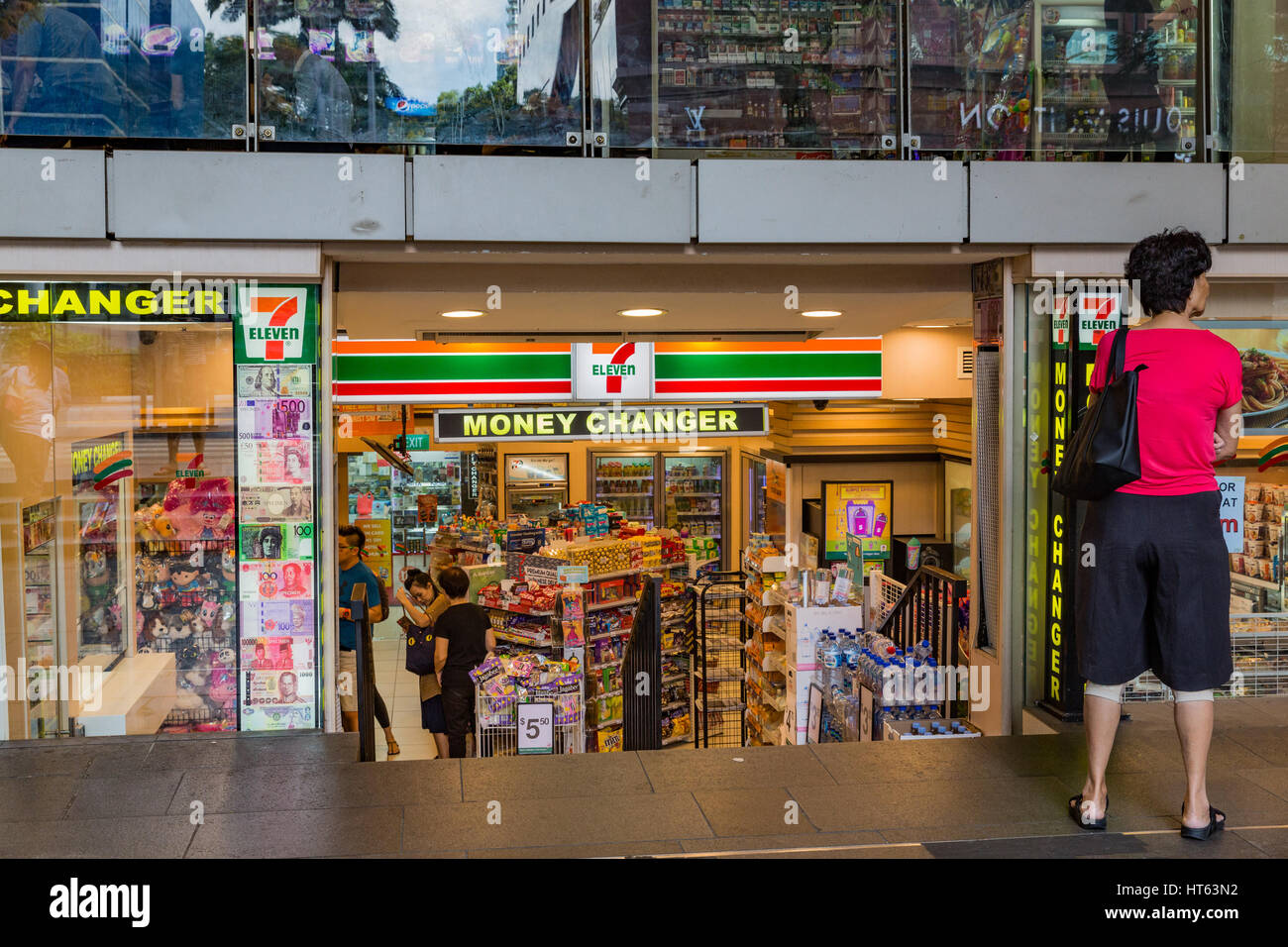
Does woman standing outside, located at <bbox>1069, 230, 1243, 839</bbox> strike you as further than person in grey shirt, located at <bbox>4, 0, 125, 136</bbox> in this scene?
No

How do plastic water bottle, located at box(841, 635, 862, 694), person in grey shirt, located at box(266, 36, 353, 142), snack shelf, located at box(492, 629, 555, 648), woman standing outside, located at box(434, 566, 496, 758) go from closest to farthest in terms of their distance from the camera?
person in grey shirt, located at box(266, 36, 353, 142)
plastic water bottle, located at box(841, 635, 862, 694)
woman standing outside, located at box(434, 566, 496, 758)
snack shelf, located at box(492, 629, 555, 648)

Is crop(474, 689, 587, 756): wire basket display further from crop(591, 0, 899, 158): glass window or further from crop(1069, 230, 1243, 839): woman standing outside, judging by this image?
crop(1069, 230, 1243, 839): woman standing outside

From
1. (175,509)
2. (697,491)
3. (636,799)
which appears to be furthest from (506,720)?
(697,491)

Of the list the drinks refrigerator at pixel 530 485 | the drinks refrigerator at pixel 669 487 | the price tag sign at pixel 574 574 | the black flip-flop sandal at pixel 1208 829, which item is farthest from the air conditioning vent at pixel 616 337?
the drinks refrigerator at pixel 669 487

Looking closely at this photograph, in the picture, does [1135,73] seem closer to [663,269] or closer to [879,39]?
[879,39]

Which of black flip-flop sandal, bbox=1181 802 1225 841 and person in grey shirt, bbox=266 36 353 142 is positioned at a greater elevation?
person in grey shirt, bbox=266 36 353 142

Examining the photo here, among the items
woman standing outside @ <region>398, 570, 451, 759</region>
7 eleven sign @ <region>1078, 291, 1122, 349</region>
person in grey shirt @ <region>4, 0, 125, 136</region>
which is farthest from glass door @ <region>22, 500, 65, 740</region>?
7 eleven sign @ <region>1078, 291, 1122, 349</region>

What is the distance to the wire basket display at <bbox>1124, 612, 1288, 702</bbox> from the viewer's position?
5.57 metres

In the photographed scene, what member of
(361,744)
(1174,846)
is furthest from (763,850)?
(361,744)

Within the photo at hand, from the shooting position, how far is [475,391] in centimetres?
960

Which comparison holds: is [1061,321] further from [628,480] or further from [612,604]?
[628,480]

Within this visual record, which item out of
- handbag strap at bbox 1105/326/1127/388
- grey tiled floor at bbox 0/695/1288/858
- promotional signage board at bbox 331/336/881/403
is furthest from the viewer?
promotional signage board at bbox 331/336/881/403

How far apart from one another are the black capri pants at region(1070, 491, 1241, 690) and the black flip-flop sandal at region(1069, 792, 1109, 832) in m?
0.52

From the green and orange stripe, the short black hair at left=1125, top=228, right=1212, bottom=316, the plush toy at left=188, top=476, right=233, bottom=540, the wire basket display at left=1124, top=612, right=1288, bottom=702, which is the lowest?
the wire basket display at left=1124, top=612, right=1288, bottom=702
